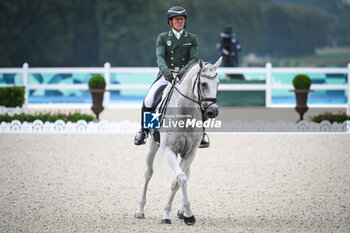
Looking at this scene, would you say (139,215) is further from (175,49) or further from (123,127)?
(123,127)

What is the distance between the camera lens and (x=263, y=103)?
22703 millimetres

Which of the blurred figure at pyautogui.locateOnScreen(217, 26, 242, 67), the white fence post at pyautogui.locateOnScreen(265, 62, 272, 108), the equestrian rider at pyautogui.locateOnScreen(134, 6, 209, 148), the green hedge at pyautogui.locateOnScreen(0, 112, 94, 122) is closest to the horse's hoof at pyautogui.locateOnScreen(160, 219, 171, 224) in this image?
the equestrian rider at pyautogui.locateOnScreen(134, 6, 209, 148)

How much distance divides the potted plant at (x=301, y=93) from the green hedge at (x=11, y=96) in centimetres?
801

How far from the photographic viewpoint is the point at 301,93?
58.0ft

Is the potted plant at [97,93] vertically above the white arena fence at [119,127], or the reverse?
the potted plant at [97,93]

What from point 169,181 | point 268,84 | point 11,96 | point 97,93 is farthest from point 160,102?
point 268,84

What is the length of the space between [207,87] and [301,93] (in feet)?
36.9

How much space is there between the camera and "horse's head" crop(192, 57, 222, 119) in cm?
678

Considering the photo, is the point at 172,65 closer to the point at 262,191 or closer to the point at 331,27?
the point at 262,191

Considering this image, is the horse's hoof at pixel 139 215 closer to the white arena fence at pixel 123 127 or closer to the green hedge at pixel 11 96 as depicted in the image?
the white arena fence at pixel 123 127

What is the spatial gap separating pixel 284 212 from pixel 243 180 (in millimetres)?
2359

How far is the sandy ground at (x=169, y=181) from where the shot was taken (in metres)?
7.51

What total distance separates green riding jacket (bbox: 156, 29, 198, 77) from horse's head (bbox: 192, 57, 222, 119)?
100cm

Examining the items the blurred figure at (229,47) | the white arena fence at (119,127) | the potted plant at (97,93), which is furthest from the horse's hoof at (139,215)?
the blurred figure at (229,47)
